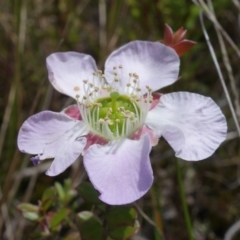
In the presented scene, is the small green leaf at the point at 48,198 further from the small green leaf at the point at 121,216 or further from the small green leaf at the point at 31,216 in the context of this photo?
the small green leaf at the point at 121,216

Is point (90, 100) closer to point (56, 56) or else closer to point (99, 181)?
point (56, 56)

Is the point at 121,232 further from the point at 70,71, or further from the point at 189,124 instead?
the point at 70,71

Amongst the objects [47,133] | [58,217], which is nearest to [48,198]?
[58,217]

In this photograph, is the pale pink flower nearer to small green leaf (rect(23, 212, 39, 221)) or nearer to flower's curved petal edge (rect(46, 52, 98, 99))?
flower's curved petal edge (rect(46, 52, 98, 99))

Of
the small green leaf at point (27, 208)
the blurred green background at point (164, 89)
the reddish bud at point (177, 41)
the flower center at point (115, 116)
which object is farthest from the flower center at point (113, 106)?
the blurred green background at point (164, 89)

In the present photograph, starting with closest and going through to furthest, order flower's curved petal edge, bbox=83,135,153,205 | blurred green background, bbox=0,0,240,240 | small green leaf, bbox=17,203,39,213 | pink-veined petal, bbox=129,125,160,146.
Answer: flower's curved petal edge, bbox=83,135,153,205
pink-veined petal, bbox=129,125,160,146
small green leaf, bbox=17,203,39,213
blurred green background, bbox=0,0,240,240

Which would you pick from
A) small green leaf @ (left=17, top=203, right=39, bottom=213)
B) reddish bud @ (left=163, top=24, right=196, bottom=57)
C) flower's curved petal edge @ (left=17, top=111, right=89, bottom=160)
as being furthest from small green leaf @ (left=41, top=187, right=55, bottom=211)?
reddish bud @ (left=163, top=24, right=196, bottom=57)

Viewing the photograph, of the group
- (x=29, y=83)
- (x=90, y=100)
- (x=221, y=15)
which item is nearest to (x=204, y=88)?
(x=221, y=15)
